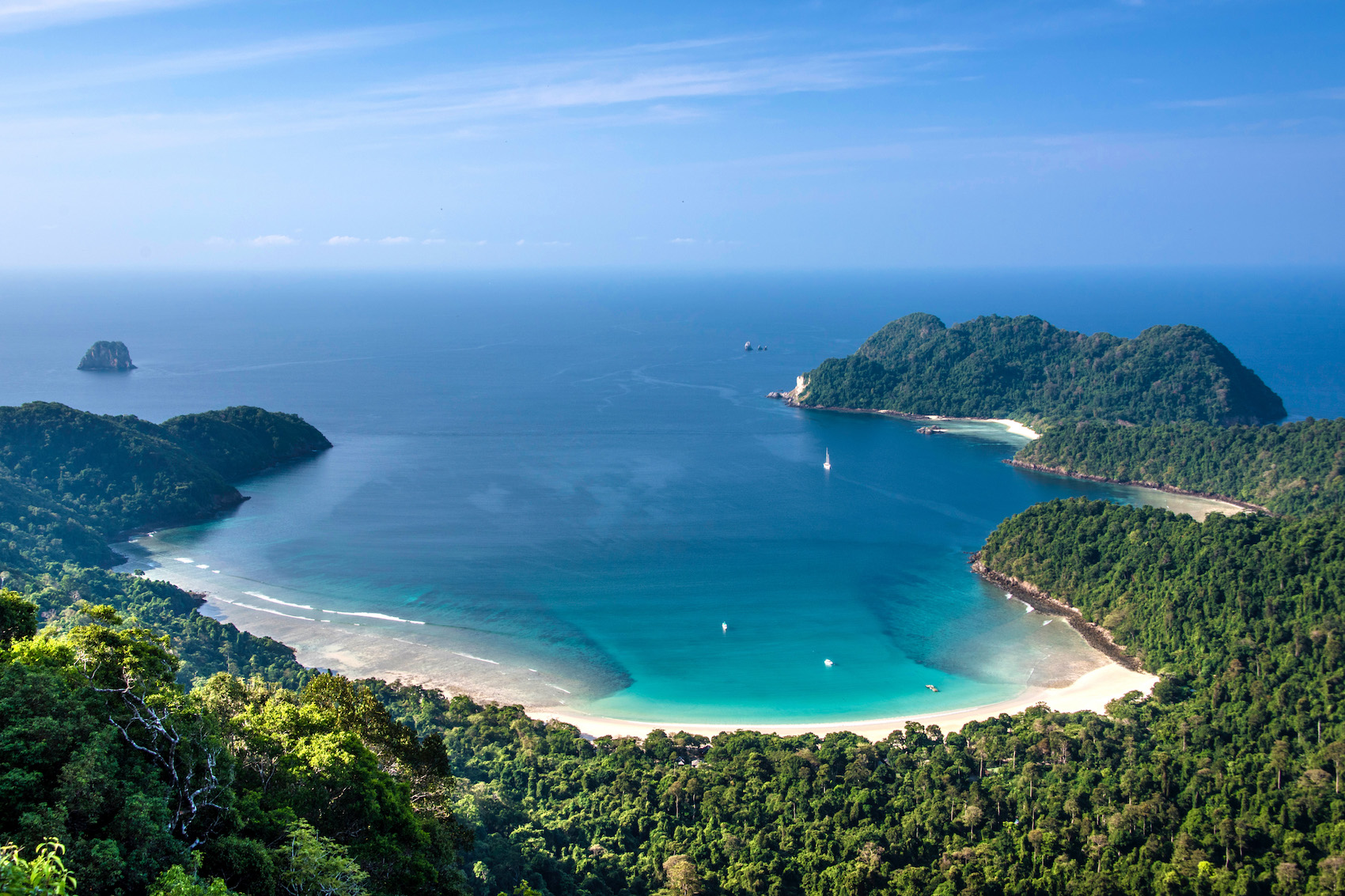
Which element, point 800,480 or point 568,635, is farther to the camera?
point 800,480

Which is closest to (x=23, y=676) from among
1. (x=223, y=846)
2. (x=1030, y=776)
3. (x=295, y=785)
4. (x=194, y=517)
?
(x=223, y=846)

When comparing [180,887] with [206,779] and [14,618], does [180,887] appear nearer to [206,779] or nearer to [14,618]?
[206,779]

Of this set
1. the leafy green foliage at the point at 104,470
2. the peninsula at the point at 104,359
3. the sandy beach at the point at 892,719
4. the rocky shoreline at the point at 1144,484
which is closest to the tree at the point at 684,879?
the sandy beach at the point at 892,719

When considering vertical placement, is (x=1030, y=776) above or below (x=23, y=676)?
below

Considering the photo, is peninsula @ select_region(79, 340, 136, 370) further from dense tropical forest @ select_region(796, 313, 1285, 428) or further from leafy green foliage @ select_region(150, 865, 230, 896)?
leafy green foliage @ select_region(150, 865, 230, 896)

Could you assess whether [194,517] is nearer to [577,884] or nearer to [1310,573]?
[577,884]

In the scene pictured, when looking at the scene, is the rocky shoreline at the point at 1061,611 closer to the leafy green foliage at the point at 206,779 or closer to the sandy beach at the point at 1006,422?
the leafy green foliage at the point at 206,779

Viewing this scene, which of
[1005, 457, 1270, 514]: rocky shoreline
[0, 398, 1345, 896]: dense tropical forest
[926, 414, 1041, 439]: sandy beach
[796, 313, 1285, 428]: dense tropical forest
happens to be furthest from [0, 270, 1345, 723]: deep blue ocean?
[796, 313, 1285, 428]: dense tropical forest
